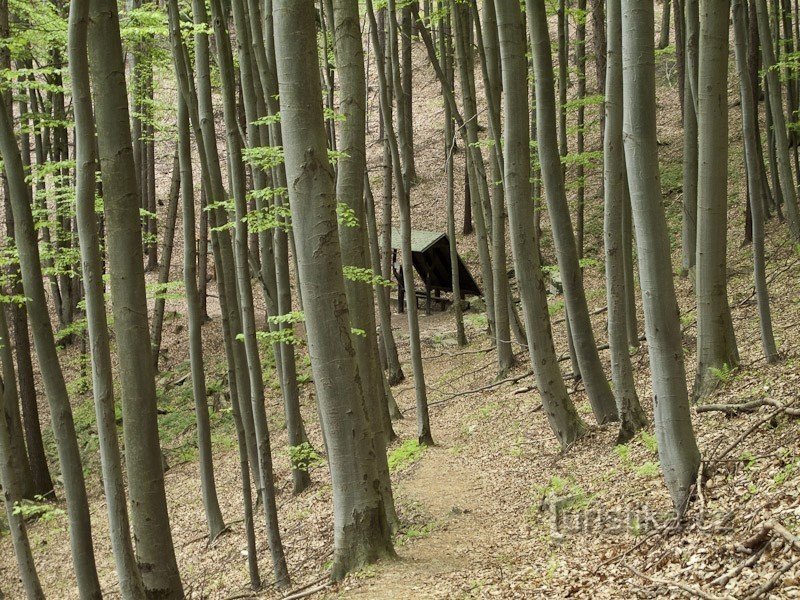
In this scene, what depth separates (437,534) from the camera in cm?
757

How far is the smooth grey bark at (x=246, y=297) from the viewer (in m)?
7.59

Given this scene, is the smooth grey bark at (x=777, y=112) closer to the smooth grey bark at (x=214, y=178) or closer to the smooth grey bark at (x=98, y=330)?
the smooth grey bark at (x=214, y=178)

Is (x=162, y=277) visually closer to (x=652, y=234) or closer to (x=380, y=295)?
(x=380, y=295)

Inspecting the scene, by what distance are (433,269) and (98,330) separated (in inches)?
616

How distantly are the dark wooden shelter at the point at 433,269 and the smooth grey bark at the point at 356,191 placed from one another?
40.2 ft

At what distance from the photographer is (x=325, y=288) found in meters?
5.71

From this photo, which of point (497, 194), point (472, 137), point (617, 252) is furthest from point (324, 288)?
point (472, 137)

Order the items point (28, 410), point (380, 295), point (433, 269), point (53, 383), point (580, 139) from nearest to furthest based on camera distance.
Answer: point (53, 383) → point (380, 295) → point (28, 410) → point (580, 139) → point (433, 269)

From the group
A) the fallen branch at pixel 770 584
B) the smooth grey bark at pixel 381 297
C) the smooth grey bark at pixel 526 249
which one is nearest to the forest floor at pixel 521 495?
the fallen branch at pixel 770 584

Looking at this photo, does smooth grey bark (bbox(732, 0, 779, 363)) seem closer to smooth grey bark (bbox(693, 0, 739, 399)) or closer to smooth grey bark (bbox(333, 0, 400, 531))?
smooth grey bark (bbox(693, 0, 739, 399))

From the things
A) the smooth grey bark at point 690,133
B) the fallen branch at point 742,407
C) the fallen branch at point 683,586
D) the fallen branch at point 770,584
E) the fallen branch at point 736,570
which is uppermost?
the smooth grey bark at point 690,133

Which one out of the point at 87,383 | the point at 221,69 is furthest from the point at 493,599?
the point at 87,383

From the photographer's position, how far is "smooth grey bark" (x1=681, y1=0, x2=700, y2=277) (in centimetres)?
959

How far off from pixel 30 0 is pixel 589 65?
23.2 metres
